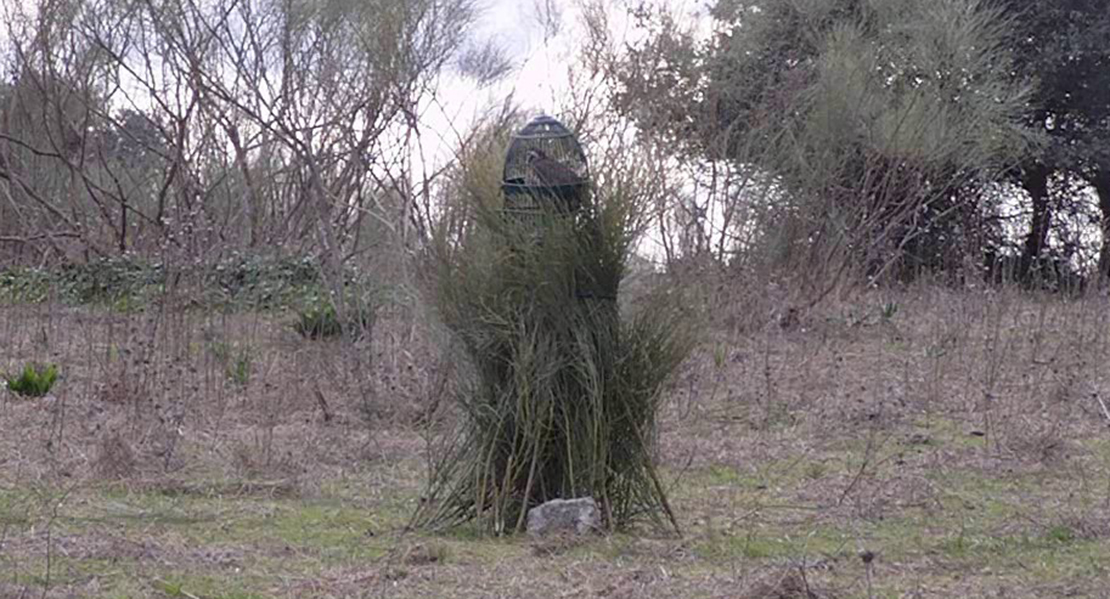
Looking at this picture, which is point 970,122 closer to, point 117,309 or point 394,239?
point 394,239

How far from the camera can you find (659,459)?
799 cm

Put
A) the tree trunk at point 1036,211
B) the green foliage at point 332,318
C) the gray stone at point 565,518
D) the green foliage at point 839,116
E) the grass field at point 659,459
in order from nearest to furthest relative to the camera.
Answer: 1. the grass field at point 659,459
2. the gray stone at point 565,518
3. the green foliage at point 332,318
4. the green foliage at point 839,116
5. the tree trunk at point 1036,211

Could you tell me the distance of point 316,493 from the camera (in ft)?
23.9

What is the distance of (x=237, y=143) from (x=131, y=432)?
25.7 ft

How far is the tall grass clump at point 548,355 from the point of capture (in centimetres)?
595

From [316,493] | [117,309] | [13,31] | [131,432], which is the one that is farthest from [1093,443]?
[13,31]

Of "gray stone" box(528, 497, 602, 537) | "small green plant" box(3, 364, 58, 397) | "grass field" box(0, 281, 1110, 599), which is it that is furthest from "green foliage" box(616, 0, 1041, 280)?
"gray stone" box(528, 497, 602, 537)

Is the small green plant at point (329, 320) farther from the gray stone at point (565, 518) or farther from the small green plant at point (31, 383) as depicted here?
the gray stone at point (565, 518)

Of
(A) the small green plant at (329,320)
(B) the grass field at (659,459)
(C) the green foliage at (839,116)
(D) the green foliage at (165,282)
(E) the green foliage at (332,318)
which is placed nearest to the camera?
(B) the grass field at (659,459)

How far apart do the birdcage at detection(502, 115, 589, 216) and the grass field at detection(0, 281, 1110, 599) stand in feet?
3.44

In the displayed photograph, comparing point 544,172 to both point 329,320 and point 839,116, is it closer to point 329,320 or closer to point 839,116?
point 329,320

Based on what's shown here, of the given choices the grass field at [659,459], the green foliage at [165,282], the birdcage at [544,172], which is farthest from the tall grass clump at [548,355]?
the green foliage at [165,282]

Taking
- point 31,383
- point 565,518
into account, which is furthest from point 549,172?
point 31,383

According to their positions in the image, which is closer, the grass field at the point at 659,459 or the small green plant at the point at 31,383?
the grass field at the point at 659,459
